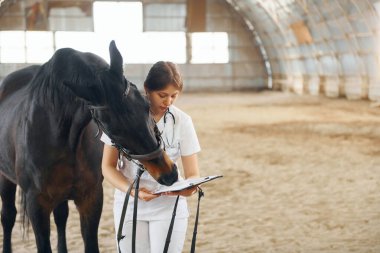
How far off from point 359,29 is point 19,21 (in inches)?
729

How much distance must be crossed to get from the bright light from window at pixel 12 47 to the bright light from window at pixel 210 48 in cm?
973

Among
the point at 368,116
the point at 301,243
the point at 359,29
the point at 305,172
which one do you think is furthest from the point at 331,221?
the point at 359,29

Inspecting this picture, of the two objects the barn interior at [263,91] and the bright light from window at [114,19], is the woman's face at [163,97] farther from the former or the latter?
the bright light from window at [114,19]

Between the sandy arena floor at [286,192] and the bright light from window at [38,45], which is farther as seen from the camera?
the bright light from window at [38,45]

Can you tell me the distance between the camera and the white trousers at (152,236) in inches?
105

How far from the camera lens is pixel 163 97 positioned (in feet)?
8.22

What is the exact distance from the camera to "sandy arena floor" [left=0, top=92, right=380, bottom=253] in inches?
190

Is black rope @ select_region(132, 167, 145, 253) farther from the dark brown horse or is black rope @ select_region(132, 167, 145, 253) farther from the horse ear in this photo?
the horse ear

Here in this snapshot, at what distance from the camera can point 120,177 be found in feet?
8.64

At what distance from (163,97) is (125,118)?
25 centimetres

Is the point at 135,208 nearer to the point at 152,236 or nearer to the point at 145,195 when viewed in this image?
the point at 145,195

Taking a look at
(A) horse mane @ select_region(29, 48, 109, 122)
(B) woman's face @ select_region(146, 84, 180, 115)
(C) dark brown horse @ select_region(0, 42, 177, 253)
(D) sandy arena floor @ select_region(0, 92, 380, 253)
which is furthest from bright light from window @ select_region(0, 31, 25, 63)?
(B) woman's face @ select_region(146, 84, 180, 115)

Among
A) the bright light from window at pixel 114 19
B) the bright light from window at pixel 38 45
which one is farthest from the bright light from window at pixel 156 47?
the bright light from window at pixel 38 45

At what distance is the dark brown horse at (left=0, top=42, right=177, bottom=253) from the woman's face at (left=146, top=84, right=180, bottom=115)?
0.38 feet
